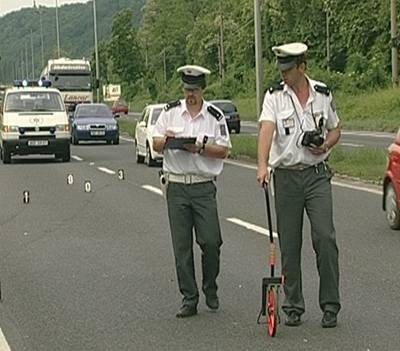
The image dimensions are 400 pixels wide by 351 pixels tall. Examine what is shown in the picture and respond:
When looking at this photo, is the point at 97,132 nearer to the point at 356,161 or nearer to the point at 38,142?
the point at 38,142

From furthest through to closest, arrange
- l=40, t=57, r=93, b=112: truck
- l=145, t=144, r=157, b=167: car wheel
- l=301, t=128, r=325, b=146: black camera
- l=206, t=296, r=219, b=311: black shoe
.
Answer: l=40, t=57, r=93, b=112: truck
l=145, t=144, r=157, b=167: car wheel
l=206, t=296, r=219, b=311: black shoe
l=301, t=128, r=325, b=146: black camera

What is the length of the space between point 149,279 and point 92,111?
3173 cm

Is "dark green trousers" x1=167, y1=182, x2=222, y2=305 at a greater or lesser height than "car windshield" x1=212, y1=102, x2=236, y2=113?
greater

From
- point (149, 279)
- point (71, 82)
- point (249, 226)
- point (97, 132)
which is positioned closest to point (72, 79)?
point (71, 82)

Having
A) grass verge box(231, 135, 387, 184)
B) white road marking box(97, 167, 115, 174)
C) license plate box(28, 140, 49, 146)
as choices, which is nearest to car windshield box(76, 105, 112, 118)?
license plate box(28, 140, 49, 146)

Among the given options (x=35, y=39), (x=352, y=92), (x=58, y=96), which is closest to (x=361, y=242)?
(x=58, y=96)

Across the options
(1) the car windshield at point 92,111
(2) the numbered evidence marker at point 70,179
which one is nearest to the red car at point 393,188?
(2) the numbered evidence marker at point 70,179

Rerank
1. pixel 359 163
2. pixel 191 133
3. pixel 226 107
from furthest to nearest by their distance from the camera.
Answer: pixel 226 107 → pixel 359 163 → pixel 191 133

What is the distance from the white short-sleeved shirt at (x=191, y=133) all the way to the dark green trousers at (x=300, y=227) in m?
0.70

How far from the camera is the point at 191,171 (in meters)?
8.73

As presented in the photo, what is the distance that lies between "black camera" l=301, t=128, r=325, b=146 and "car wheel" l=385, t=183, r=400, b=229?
597 centimetres

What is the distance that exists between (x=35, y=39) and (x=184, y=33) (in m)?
60.5

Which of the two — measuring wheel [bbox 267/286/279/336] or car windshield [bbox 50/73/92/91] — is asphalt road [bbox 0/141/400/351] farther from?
car windshield [bbox 50/73/92/91]

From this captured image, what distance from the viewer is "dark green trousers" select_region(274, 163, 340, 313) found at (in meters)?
8.12
